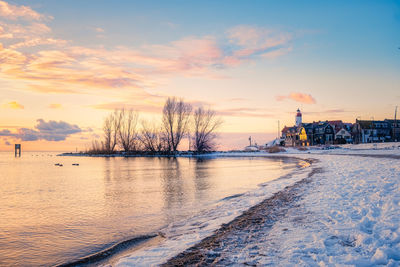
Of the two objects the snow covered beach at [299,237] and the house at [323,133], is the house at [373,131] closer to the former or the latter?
the house at [323,133]

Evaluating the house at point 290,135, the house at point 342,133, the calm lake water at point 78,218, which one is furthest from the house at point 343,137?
the calm lake water at point 78,218

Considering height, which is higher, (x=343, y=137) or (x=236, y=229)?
(x=343, y=137)

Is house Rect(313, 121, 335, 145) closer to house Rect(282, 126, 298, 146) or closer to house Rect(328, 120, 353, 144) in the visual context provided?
house Rect(328, 120, 353, 144)

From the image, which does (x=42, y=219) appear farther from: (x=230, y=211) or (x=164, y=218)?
(x=230, y=211)

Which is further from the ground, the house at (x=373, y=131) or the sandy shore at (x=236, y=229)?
the house at (x=373, y=131)

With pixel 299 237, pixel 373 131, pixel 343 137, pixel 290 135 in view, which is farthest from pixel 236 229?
pixel 290 135

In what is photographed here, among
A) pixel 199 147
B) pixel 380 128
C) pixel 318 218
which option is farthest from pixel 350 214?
Answer: pixel 380 128

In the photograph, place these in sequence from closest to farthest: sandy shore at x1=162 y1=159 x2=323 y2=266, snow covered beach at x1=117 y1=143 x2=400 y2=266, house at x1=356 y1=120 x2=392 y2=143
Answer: snow covered beach at x1=117 y1=143 x2=400 y2=266, sandy shore at x1=162 y1=159 x2=323 y2=266, house at x1=356 y1=120 x2=392 y2=143

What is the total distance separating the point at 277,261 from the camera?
187 inches

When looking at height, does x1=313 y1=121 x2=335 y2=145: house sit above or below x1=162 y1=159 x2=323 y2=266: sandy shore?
above

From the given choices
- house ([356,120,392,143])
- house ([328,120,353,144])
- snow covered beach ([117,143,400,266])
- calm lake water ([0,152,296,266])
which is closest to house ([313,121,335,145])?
house ([328,120,353,144])

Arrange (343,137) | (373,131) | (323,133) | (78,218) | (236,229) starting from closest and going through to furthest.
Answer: (236,229) → (78,218) → (373,131) → (343,137) → (323,133)

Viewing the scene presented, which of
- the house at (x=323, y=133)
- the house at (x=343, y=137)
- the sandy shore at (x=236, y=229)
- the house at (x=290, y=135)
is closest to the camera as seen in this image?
the sandy shore at (x=236, y=229)

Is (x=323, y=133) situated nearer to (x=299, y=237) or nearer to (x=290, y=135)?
(x=290, y=135)
